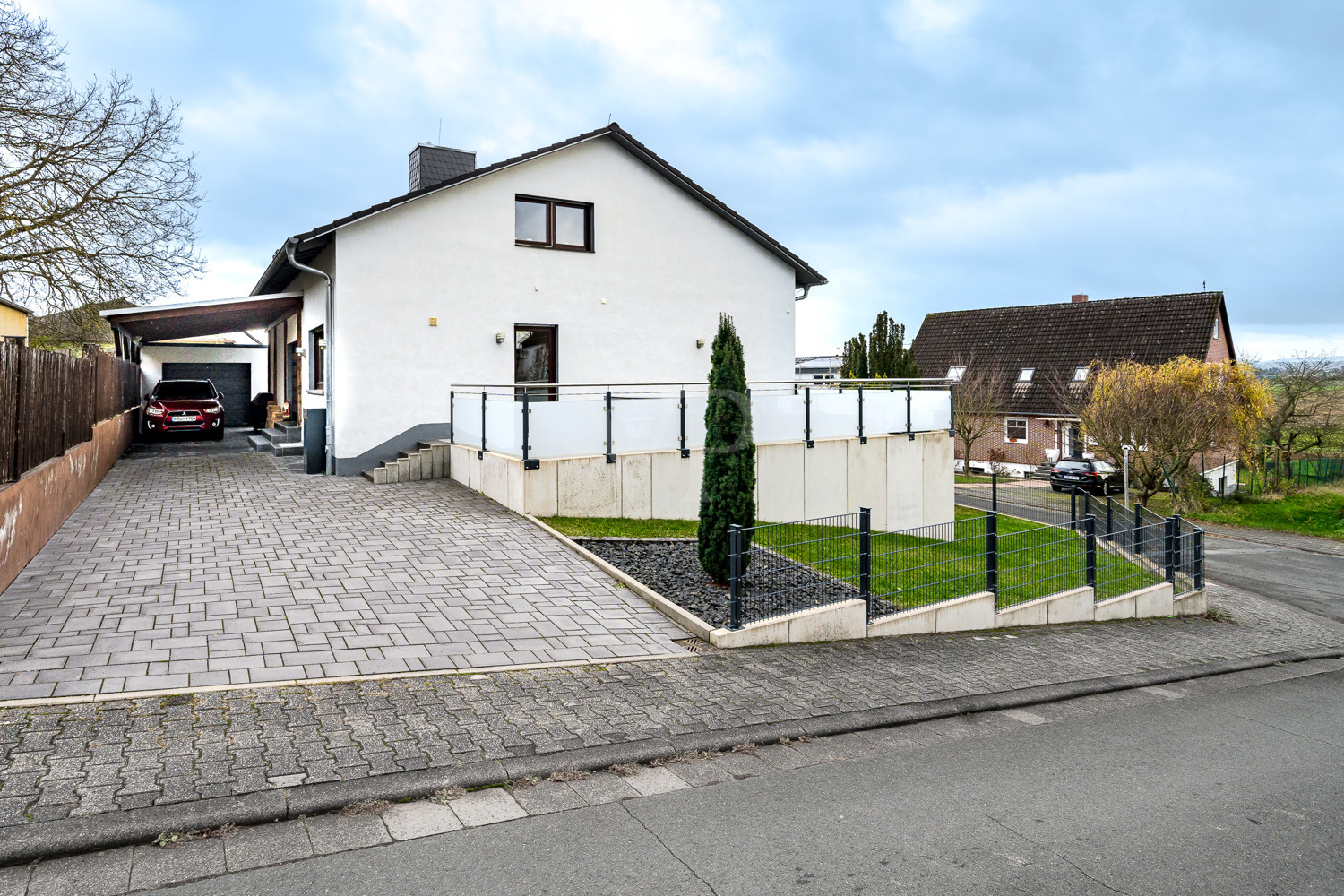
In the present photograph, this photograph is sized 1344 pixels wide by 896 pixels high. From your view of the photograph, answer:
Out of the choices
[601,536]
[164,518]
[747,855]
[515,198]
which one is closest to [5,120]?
[515,198]

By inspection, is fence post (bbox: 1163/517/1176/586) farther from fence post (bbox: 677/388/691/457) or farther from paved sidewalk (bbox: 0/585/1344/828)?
fence post (bbox: 677/388/691/457)

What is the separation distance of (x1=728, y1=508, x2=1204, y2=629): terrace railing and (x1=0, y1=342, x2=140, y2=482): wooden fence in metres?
6.82

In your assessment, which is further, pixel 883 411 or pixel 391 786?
pixel 883 411

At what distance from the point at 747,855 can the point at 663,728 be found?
1.66m

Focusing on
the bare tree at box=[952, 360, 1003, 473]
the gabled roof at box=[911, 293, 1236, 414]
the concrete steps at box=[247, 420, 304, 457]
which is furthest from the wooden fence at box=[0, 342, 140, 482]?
the gabled roof at box=[911, 293, 1236, 414]

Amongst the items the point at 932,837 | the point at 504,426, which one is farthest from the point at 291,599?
the point at 932,837

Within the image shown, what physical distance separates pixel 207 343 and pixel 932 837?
101 feet

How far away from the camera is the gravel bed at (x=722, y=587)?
8.53m

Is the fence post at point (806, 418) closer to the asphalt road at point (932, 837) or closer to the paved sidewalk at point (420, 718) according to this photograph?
the paved sidewalk at point (420, 718)

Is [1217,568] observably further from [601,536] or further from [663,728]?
[663,728]

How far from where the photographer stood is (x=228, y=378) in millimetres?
29766

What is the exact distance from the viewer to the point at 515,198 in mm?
17438

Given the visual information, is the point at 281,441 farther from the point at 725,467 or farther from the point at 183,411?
the point at 725,467

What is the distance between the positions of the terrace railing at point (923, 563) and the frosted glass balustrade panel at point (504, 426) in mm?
3679
